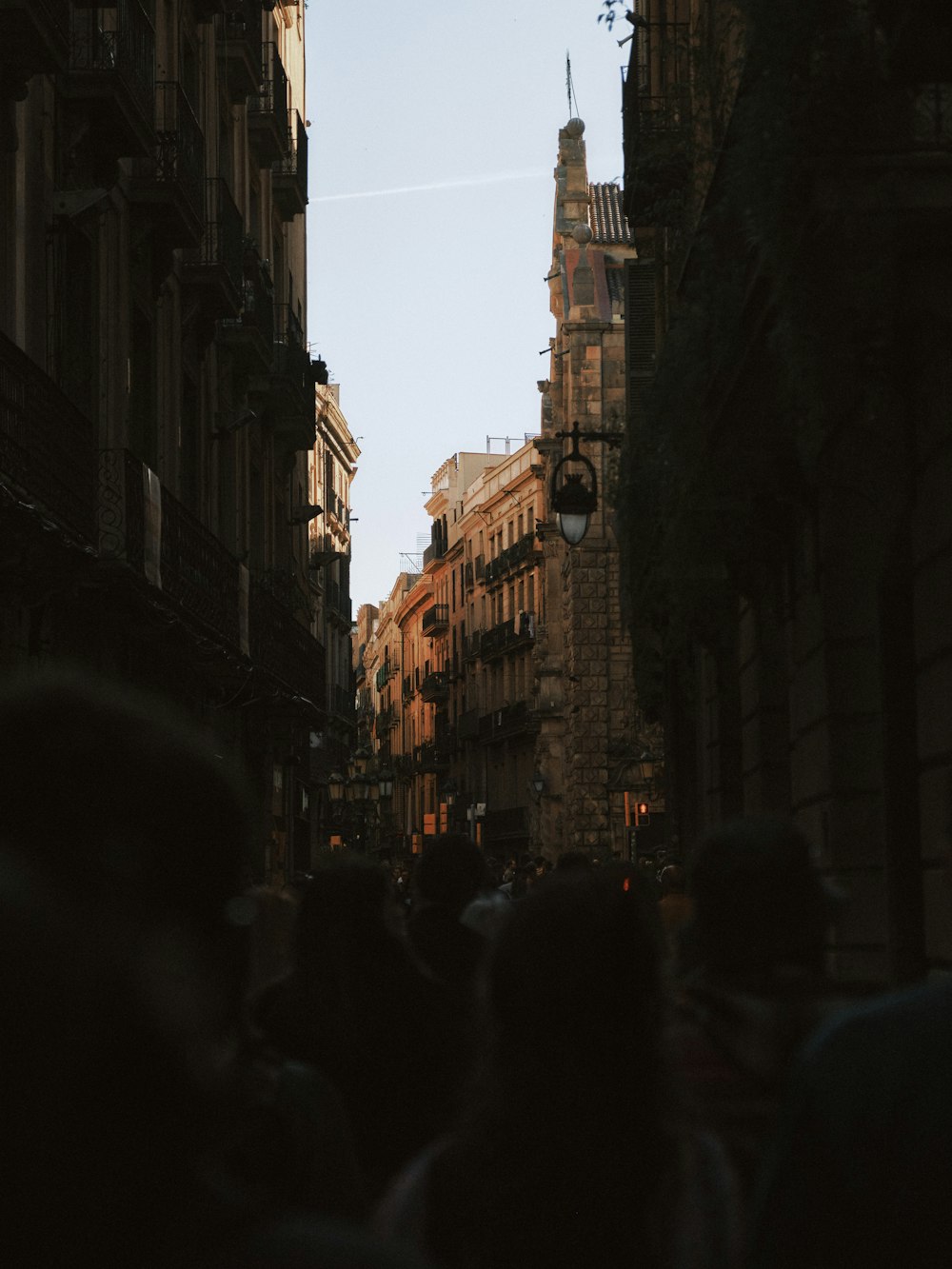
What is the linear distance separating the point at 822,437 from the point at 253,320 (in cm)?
1785

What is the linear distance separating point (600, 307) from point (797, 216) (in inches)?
1854

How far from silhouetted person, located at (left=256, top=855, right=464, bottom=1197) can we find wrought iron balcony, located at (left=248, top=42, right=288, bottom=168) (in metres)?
23.6

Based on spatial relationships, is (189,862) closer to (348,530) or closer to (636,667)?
(636,667)

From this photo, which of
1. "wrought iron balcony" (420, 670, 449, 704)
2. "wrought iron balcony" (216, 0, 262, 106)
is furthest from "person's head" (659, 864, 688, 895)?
"wrought iron balcony" (420, 670, 449, 704)

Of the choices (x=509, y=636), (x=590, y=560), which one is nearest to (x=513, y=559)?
(x=509, y=636)

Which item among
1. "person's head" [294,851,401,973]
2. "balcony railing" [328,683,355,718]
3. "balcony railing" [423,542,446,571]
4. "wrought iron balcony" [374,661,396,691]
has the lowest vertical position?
"person's head" [294,851,401,973]

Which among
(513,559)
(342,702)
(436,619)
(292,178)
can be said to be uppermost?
(513,559)

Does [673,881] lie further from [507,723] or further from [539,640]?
[507,723]

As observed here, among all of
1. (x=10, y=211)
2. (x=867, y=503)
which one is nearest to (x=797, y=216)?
(x=867, y=503)

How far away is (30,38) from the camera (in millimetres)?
13477

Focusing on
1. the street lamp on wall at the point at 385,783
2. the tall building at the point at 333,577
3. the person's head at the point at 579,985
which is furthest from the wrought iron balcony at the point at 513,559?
the person's head at the point at 579,985

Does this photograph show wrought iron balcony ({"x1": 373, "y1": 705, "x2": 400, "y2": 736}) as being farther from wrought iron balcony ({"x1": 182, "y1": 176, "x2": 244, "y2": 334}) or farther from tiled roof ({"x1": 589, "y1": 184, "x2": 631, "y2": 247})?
wrought iron balcony ({"x1": 182, "y1": 176, "x2": 244, "y2": 334})

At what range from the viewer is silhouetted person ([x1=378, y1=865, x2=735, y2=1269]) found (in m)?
2.56

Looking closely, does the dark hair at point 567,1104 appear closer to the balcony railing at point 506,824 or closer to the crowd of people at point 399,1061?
the crowd of people at point 399,1061
